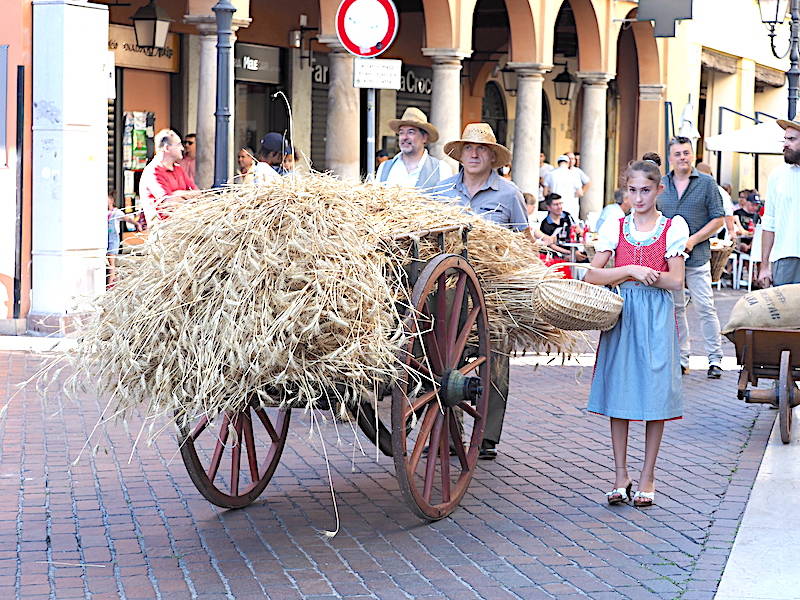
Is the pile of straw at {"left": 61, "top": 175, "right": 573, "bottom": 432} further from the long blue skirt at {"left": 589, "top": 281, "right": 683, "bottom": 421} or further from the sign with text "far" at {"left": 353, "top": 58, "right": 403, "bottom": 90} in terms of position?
the sign with text "far" at {"left": 353, "top": 58, "right": 403, "bottom": 90}

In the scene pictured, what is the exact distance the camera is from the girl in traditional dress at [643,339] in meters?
6.33

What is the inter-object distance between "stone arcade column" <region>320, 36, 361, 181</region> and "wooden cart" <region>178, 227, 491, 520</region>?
32.8ft

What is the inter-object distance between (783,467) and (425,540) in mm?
2486

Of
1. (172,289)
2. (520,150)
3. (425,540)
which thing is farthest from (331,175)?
(520,150)

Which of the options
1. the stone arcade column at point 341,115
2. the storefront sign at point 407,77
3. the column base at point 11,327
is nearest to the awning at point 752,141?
the storefront sign at point 407,77

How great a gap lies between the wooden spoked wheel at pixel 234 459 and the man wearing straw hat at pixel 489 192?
1.26m

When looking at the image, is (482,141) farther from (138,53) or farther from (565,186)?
(565,186)

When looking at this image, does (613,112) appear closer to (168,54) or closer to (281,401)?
(168,54)

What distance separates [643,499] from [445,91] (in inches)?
498

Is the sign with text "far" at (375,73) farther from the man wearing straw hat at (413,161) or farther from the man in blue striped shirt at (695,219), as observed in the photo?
the man in blue striped shirt at (695,219)

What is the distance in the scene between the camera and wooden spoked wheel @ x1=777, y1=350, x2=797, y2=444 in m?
7.77

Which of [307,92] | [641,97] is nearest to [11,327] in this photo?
[307,92]

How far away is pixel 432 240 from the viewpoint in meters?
5.84

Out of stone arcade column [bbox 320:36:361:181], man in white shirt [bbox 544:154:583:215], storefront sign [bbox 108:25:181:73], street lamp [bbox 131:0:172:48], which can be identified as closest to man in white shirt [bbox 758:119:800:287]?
stone arcade column [bbox 320:36:361:181]
